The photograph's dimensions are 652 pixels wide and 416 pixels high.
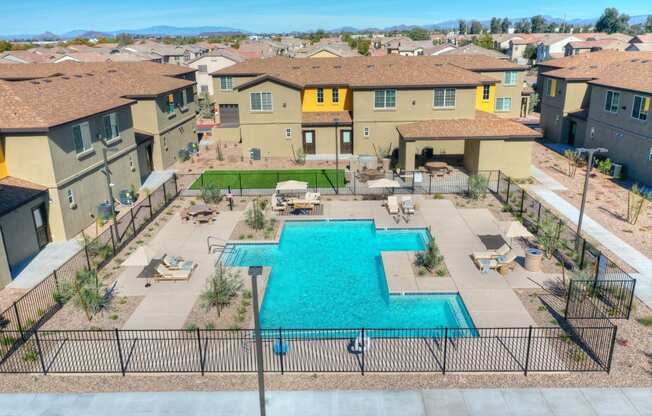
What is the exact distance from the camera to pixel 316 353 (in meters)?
15.3

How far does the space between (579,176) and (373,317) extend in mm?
24308

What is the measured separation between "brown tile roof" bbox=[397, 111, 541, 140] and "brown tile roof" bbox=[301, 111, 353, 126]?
536cm

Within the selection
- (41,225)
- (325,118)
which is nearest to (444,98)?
(325,118)

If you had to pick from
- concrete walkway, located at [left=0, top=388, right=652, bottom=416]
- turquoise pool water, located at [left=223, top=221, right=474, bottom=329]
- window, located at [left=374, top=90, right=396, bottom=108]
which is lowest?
turquoise pool water, located at [left=223, top=221, right=474, bottom=329]

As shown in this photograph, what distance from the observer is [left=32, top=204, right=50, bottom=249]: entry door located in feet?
75.8

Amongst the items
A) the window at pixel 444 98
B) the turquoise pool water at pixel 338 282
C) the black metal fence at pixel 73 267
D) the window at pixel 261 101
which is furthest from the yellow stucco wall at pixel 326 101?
the turquoise pool water at pixel 338 282

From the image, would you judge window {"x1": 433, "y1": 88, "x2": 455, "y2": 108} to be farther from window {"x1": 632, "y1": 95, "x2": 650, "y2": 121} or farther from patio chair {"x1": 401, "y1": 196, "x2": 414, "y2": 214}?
patio chair {"x1": 401, "y1": 196, "x2": 414, "y2": 214}

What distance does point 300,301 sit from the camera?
64.1ft

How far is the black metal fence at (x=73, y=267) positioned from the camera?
666 inches

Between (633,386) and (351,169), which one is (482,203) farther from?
(633,386)

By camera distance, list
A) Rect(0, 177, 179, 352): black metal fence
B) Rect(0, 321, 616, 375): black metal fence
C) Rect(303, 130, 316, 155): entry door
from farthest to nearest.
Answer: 1. Rect(303, 130, 316, 155): entry door
2. Rect(0, 177, 179, 352): black metal fence
3. Rect(0, 321, 616, 375): black metal fence

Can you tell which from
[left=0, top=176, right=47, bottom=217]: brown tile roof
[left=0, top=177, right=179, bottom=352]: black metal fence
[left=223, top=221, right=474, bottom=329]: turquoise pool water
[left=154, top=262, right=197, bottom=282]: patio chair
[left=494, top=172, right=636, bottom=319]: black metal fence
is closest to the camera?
[left=0, top=177, right=179, bottom=352]: black metal fence

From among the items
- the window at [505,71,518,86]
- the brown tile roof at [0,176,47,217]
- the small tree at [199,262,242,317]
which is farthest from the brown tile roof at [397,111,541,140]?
the brown tile roof at [0,176,47,217]

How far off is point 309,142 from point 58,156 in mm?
21262
